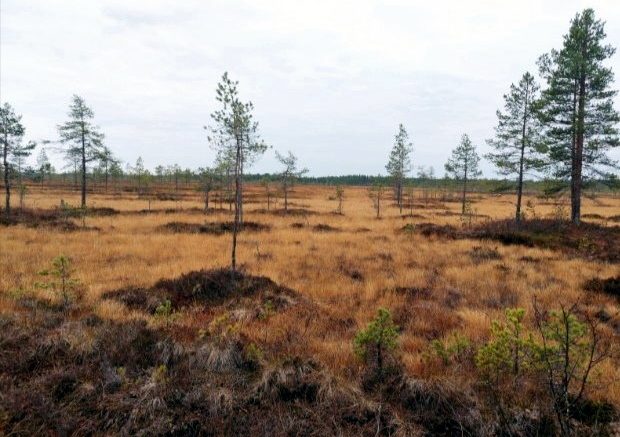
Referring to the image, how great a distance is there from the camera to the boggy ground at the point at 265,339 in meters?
3.67

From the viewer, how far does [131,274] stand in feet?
32.9

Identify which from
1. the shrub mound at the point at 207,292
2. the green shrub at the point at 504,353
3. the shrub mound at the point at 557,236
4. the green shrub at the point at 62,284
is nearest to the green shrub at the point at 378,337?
the green shrub at the point at 504,353

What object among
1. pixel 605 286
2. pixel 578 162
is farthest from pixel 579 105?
pixel 605 286

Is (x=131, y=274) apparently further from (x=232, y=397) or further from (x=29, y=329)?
(x=232, y=397)

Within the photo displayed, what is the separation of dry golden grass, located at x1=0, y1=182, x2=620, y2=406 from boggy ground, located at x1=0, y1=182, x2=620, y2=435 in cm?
5

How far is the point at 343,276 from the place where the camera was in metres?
10.1

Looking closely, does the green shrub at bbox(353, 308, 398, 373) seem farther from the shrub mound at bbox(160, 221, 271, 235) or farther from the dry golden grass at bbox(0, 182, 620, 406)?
the shrub mound at bbox(160, 221, 271, 235)

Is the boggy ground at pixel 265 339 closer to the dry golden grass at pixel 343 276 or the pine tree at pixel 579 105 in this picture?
the dry golden grass at pixel 343 276

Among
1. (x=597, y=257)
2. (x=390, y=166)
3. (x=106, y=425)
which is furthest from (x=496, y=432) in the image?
(x=390, y=166)

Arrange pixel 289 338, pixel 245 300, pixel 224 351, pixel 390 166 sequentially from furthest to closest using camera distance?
1. pixel 390 166
2. pixel 245 300
3. pixel 289 338
4. pixel 224 351

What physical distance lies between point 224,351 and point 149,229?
16878 millimetres

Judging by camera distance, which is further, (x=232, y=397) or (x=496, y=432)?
(x=232, y=397)

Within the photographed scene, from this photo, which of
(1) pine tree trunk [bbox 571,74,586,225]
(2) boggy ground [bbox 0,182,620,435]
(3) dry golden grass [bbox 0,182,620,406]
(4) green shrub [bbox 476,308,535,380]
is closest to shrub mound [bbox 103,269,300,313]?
(2) boggy ground [bbox 0,182,620,435]

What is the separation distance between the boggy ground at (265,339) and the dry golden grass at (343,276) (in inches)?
2.1
